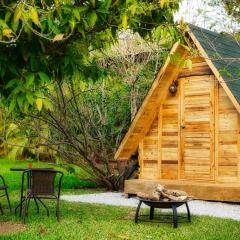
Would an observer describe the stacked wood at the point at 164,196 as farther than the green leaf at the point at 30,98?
Yes

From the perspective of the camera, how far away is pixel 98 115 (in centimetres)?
1611

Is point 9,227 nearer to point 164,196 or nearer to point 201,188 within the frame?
point 164,196

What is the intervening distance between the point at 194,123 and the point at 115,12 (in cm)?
673

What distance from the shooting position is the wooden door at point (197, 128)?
42.8 feet

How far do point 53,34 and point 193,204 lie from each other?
273 inches

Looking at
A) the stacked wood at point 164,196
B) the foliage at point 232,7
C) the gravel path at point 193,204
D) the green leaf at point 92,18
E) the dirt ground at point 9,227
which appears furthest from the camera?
the gravel path at point 193,204

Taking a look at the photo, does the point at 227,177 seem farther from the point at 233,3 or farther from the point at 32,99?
the point at 32,99

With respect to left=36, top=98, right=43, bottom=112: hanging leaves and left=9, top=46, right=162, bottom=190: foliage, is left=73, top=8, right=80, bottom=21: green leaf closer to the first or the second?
left=36, top=98, right=43, bottom=112: hanging leaves

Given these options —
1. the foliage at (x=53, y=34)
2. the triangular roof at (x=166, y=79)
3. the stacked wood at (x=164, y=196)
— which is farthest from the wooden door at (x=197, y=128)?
the foliage at (x=53, y=34)

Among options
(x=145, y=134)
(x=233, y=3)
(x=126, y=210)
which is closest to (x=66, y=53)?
(x=233, y=3)

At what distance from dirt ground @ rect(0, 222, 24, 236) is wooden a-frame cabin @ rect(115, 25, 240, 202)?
5.15 metres

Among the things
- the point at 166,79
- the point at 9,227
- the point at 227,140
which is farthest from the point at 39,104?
the point at 166,79

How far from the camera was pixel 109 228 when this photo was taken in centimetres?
857

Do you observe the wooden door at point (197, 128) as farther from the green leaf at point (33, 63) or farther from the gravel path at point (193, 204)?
the green leaf at point (33, 63)
